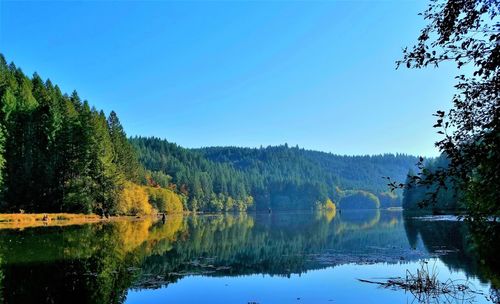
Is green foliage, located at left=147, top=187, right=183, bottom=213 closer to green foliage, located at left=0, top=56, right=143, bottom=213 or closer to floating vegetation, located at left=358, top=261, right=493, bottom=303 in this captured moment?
green foliage, located at left=0, top=56, right=143, bottom=213

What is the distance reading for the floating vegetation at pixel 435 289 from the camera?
1872 centimetres

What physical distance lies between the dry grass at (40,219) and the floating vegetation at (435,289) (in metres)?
52.7

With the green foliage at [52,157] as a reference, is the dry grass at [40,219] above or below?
below

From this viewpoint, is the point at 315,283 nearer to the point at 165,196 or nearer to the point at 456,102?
the point at 456,102

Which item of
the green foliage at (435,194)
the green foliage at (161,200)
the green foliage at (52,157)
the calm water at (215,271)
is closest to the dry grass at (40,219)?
the green foliage at (52,157)

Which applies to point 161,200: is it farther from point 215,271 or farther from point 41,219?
point 215,271

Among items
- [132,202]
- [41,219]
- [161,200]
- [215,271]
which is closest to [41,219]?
[41,219]

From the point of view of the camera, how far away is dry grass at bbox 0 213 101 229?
65.3 m

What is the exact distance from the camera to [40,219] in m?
71.7

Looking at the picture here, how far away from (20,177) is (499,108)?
88384 millimetres

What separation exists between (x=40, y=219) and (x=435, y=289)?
6601 cm

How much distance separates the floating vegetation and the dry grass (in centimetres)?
5268

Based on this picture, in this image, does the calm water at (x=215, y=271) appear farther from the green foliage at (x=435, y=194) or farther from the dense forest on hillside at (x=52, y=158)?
the dense forest on hillside at (x=52, y=158)

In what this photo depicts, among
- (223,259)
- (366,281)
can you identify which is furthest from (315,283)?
(223,259)
